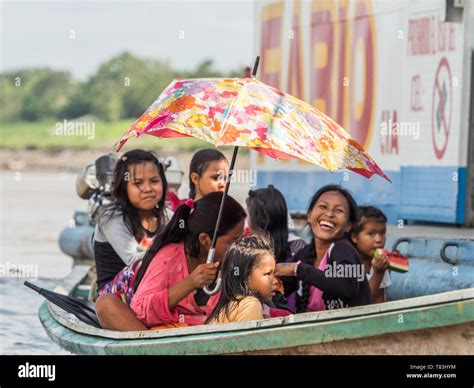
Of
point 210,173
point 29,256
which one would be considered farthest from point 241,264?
point 29,256

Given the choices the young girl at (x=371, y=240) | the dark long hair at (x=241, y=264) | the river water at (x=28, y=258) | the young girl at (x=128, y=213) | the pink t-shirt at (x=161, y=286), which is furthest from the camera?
the river water at (x=28, y=258)

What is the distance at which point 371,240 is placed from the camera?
788cm

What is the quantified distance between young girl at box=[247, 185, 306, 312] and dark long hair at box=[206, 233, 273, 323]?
853mm

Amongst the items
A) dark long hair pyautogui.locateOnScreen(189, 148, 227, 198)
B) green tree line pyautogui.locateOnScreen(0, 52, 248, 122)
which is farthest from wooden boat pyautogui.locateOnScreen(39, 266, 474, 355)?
green tree line pyautogui.locateOnScreen(0, 52, 248, 122)

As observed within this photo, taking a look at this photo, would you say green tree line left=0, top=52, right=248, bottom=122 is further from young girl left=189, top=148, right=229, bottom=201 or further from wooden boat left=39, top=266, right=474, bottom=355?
wooden boat left=39, top=266, right=474, bottom=355

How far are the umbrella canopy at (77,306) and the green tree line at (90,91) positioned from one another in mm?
54352

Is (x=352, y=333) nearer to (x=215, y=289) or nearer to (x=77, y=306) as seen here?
(x=215, y=289)

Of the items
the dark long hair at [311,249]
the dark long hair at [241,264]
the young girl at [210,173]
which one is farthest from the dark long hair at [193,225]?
the young girl at [210,173]

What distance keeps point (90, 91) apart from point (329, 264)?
2423 inches

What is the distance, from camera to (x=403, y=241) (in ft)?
30.2

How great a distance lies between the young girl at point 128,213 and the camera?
8109mm

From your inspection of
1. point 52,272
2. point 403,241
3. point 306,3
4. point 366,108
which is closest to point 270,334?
point 403,241

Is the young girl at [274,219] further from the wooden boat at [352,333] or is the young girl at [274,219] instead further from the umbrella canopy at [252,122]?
the wooden boat at [352,333]

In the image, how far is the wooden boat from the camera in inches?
245
